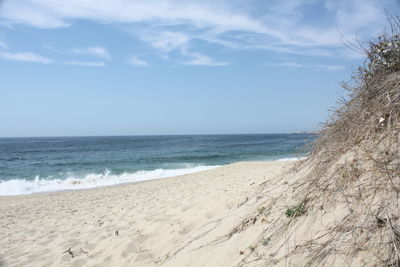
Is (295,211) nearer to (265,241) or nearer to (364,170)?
(265,241)

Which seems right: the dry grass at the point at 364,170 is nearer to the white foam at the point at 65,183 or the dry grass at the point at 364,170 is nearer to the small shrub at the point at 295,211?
the small shrub at the point at 295,211

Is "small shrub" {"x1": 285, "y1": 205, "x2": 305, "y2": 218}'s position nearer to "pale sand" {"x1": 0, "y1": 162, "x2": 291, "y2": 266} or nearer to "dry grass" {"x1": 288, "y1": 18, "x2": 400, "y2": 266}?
"dry grass" {"x1": 288, "y1": 18, "x2": 400, "y2": 266}

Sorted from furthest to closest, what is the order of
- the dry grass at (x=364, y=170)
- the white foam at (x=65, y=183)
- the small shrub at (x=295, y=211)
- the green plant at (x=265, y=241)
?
the white foam at (x=65, y=183) < the small shrub at (x=295, y=211) < the green plant at (x=265, y=241) < the dry grass at (x=364, y=170)

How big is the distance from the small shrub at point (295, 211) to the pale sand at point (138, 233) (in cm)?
34

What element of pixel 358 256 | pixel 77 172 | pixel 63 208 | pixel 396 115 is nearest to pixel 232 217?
pixel 358 256

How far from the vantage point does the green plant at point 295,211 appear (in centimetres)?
278

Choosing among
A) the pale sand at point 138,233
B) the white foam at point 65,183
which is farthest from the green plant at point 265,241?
the white foam at point 65,183

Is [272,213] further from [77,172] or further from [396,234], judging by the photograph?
[77,172]

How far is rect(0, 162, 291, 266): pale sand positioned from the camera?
325 cm

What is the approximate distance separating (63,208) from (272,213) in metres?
7.39

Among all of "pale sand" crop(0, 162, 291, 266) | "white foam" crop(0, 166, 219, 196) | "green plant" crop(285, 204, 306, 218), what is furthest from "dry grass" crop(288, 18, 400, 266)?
"white foam" crop(0, 166, 219, 196)

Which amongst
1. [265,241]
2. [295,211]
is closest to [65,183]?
[265,241]

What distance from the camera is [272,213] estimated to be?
3150 mm

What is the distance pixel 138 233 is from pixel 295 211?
3.20 metres
